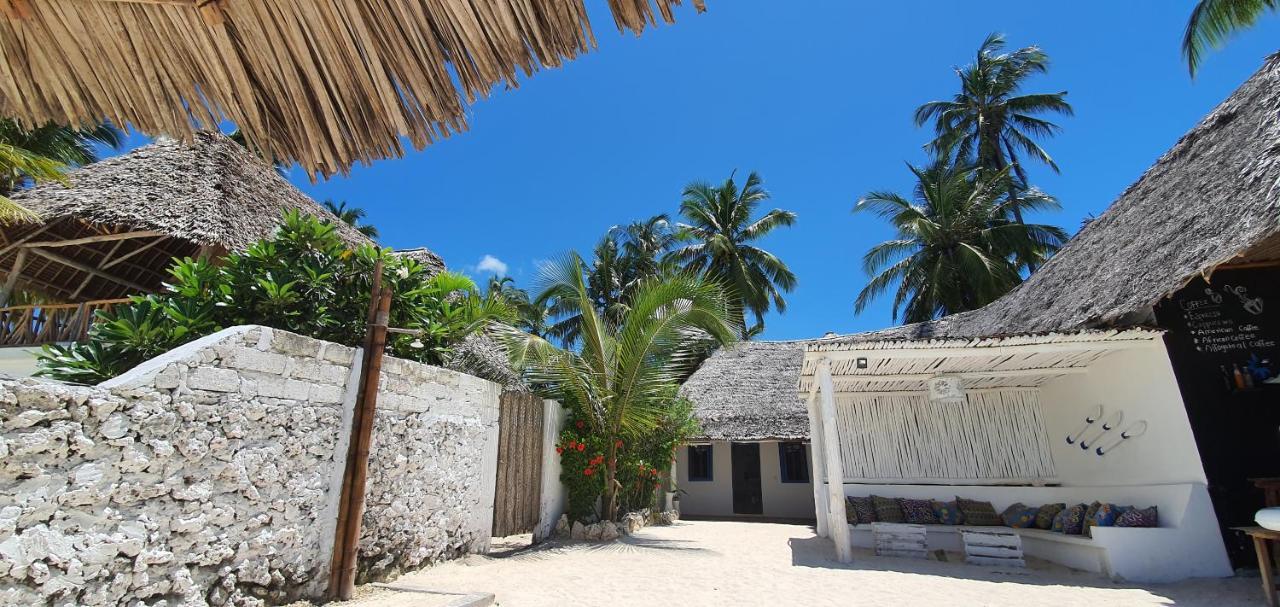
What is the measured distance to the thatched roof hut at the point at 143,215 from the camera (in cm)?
780

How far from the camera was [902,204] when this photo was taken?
18156 millimetres

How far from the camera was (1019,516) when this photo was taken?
276 inches

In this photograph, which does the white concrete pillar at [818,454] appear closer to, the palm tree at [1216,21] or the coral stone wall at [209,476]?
→ the coral stone wall at [209,476]

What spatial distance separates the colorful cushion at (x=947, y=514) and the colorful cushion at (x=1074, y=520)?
4.23ft

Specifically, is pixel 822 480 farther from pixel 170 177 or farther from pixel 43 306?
pixel 43 306

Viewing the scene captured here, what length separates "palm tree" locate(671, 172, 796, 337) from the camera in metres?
20.0

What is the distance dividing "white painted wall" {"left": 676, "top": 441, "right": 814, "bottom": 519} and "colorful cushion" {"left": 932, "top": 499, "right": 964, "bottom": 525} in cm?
549

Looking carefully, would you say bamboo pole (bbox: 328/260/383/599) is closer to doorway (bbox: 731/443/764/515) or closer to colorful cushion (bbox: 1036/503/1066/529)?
colorful cushion (bbox: 1036/503/1066/529)

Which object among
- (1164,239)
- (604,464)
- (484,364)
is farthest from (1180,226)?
(484,364)

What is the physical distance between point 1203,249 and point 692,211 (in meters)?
16.7

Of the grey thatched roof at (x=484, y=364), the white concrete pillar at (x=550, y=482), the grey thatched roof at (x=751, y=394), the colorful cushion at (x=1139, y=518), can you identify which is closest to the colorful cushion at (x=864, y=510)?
the colorful cushion at (x=1139, y=518)

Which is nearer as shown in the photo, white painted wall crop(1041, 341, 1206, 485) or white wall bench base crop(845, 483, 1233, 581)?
white wall bench base crop(845, 483, 1233, 581)

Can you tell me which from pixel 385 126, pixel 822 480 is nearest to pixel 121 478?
pixel 385 126

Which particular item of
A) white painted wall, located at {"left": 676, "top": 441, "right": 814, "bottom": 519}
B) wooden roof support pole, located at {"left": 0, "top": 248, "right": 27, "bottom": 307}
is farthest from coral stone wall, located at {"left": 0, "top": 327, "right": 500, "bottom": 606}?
white painted wall, located at {"left": 676, "top": 441, "right": 814, "bottom": 519}
